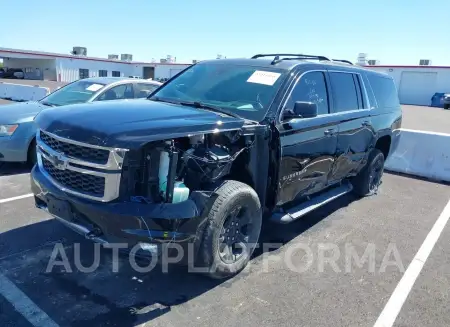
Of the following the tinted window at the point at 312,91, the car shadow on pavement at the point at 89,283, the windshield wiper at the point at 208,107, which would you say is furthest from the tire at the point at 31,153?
the tinted window at the point at 312,91

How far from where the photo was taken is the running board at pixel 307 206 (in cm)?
427

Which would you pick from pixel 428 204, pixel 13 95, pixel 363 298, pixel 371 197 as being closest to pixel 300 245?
pixel 363 298

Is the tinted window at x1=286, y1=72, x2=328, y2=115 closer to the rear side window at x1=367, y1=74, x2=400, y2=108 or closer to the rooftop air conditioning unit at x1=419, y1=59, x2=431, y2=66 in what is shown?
the rear side window at x1=367, y1=74, x2=400, y2=108

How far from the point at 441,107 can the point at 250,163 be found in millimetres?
39211

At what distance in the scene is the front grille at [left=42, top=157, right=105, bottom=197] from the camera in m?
3.09

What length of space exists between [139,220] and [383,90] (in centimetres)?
517

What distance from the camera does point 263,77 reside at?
4.38 m

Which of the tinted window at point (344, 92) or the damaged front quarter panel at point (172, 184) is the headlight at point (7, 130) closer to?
the damaged front quarter panel at point (172, 184)

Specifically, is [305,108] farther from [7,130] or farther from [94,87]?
[7,130]

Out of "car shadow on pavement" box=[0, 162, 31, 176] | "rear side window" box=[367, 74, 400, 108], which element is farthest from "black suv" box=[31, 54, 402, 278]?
"car shadow on pavement" box=[0, 162, 31, 176]

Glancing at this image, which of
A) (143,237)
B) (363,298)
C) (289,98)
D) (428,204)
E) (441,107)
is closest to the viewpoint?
A: (143,237)

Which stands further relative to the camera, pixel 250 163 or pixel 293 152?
pixel 293 152

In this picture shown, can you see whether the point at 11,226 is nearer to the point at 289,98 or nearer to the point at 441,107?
the point at 289,98

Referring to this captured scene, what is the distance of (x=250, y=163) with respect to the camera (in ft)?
12.5
